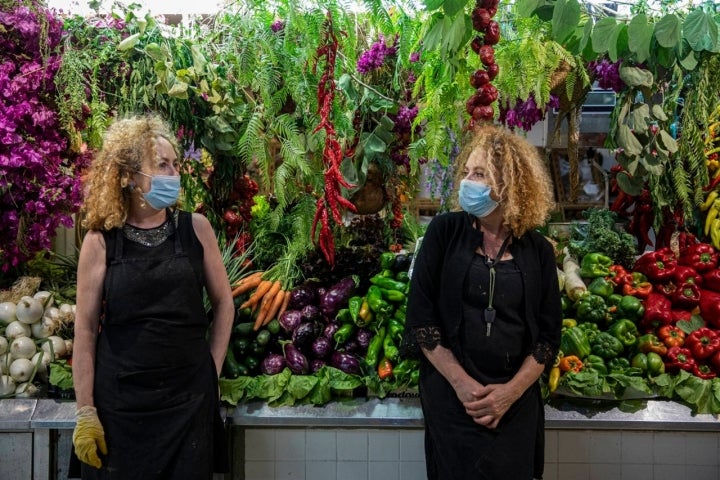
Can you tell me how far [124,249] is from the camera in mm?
2395

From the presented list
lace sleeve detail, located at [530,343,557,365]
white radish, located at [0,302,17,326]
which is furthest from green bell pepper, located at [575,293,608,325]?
white radish, located at [0,302,17,326]

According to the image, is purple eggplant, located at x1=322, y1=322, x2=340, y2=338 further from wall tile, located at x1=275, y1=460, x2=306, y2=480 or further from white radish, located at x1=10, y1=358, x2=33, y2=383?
white radish, located at x1=10, y1=358, x2=33, y2=383

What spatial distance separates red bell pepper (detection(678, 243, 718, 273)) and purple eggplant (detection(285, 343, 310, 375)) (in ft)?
6.77

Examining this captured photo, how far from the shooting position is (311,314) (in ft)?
11.5

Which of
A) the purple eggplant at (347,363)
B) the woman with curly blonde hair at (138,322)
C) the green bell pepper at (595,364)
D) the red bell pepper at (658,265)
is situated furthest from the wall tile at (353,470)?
the red bell pepper at (658,265)

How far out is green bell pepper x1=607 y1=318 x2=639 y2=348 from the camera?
343 centimetres

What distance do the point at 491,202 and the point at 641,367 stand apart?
1.42 meters

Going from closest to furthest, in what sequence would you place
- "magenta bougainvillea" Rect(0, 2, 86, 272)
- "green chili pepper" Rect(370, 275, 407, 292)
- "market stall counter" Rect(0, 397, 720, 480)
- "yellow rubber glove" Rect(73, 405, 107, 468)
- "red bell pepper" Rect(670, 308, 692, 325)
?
"yellow rubber glove" Rect(73, 405, 107, 468) < "market stall counter" Rect(0, 397, 720, 480) < "magenta bougainvillea" Rect(0, 2, 86, 272) < "green chili pepper" Rect(370, 275, 407, 292) < "red bell pepper" Rect(670, 308, 692, 325)

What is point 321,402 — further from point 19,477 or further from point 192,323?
point 19,477

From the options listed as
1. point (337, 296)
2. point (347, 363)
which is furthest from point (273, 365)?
point (337, 296)

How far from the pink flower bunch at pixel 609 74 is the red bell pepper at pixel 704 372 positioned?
56.9 inches

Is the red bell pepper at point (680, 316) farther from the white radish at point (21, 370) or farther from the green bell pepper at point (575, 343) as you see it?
the white radish at point (21, 370)

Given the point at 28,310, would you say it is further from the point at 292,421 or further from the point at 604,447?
the point at 604,447

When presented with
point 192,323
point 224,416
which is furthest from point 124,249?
point 224,416
